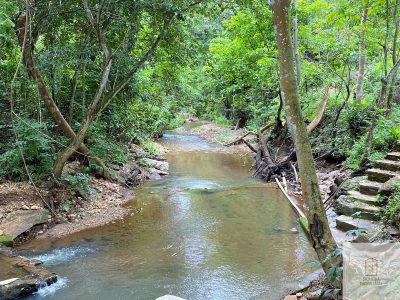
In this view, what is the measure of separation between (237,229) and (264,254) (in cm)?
126

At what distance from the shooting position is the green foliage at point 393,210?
5.45 meters

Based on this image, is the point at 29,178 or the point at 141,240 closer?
the point at 141,240

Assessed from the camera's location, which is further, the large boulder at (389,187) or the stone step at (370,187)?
the stone step at (370,187)

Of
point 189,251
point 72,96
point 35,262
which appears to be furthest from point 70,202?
point 189,251

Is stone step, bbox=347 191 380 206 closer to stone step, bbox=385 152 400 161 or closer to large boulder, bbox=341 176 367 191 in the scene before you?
large boulder, bbox=341 176 367 191

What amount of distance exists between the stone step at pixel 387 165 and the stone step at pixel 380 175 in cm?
16

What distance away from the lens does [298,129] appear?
12.8 ft

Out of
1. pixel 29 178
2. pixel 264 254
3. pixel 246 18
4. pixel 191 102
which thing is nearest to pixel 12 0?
pixel 29 178

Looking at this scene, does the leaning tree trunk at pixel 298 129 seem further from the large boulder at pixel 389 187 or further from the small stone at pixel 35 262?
the small stone at pixel 35 262

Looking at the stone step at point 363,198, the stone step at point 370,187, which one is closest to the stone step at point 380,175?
the stone step at point 370,187

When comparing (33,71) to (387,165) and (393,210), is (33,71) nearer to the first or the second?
(393,210)

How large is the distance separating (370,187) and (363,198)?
0.34 metres

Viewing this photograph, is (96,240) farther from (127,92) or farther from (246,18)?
(246,18)

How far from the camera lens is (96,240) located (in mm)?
6977
